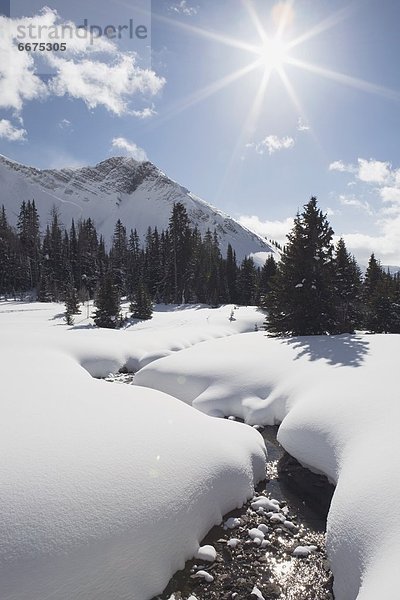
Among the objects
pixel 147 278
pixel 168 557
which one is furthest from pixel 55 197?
pixel 168 557

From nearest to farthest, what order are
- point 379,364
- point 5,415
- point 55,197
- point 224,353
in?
point 5,415 → point 379,364 → point 224,353 → point 55,197

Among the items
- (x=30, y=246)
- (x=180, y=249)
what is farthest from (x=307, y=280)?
(x=30, y=246)

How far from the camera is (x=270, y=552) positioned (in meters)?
7.08

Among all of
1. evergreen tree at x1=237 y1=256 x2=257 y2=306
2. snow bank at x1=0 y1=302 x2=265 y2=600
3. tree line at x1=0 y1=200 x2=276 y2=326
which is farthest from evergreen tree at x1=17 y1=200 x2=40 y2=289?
snow bank at x1=0 y1=302 x2=265 y2=600

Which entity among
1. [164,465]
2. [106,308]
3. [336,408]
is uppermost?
[106,308]

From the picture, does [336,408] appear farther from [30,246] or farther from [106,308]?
[30,246]

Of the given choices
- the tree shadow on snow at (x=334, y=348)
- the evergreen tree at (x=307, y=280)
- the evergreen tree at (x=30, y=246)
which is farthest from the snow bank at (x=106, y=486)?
the evergreen tree at (x=30, y=246)

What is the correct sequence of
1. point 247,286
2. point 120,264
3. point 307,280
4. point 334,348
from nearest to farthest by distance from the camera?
point 334,348 → point 307,280 → point 247,286 → point 120,264

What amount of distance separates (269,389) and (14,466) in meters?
9.68

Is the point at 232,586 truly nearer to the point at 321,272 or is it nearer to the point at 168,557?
the point at 168,557

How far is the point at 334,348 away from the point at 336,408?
307 inches

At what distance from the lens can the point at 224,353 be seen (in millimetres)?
18641

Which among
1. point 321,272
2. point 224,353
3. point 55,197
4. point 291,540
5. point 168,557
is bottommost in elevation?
point 291,540

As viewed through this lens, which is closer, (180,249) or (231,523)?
(231,523)
